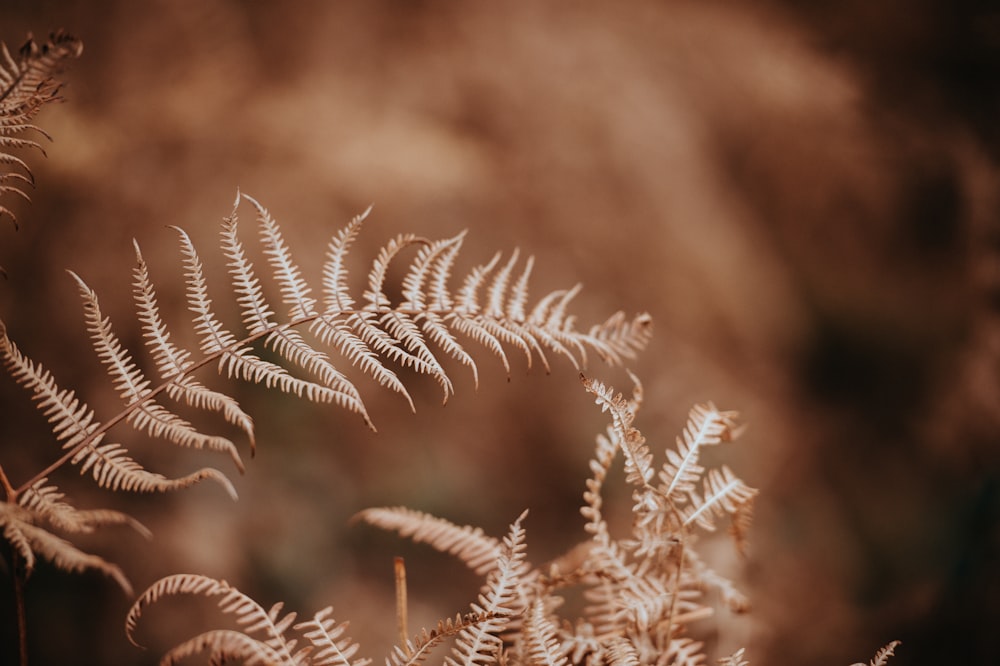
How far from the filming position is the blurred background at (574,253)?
1.69 m

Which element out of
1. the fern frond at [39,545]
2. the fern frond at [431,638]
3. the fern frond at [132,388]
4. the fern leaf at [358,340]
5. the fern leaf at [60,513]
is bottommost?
the fern frond at [431,638]

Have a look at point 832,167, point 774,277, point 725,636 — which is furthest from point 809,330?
point 725,636

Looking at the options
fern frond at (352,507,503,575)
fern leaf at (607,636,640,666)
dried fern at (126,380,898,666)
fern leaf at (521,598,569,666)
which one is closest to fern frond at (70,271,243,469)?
dried fern at (126,380,898,666)

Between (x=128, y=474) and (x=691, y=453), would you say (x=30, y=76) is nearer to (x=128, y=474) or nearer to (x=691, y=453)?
(x=128, y=474)

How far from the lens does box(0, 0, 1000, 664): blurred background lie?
66.7 inches

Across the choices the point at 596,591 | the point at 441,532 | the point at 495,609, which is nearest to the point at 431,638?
the point at 495,609

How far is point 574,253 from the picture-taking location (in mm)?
1929

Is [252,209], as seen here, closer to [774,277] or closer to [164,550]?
[164,550]

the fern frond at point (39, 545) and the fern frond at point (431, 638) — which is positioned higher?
the fern frond at point (39, 545)

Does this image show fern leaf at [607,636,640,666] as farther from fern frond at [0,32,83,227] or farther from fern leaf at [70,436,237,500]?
fern frond at [0,32,83,227]

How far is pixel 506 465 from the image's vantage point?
5.96ft

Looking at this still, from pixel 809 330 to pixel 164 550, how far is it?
78.5 inches

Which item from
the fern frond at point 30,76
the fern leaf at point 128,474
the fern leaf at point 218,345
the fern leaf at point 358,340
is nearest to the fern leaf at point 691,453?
the fern leaf at point 358,340

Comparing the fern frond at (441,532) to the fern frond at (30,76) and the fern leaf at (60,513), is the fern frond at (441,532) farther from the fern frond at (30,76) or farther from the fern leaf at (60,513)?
the fern frond at (30,76)
